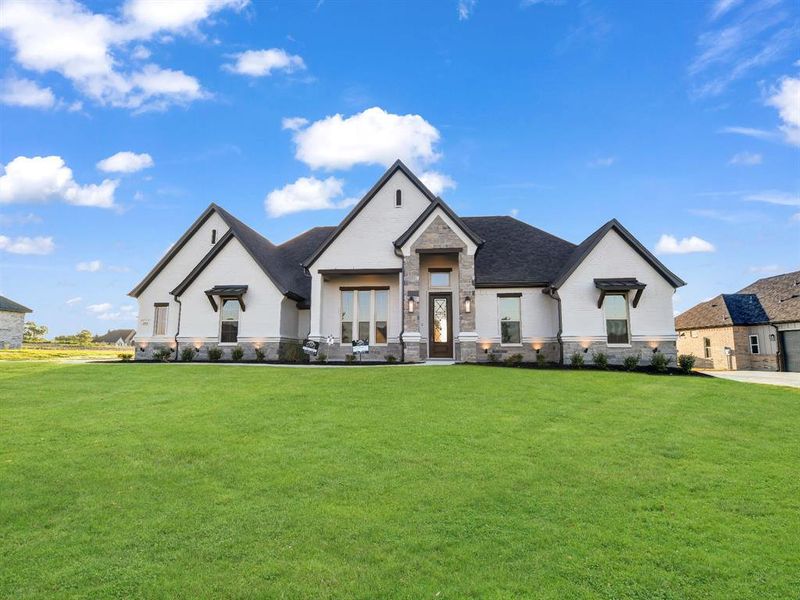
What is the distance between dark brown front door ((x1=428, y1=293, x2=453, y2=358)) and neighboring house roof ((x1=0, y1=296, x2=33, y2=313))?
162 ft

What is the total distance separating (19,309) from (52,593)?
192ft

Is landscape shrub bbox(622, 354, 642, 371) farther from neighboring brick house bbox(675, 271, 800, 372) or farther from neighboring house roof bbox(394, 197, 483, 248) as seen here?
neighboring brick house bbox(675, 271, 800, 372)

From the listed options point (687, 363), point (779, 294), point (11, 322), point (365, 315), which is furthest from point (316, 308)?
point (11, 322)

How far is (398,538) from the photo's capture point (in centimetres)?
498

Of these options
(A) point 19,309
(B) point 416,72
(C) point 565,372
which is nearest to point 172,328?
(B) point 416,72

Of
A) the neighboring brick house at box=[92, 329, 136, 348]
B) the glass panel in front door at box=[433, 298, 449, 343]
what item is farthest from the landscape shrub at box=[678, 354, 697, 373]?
the neighboring brick house at box=[92, 329, 136, 348]

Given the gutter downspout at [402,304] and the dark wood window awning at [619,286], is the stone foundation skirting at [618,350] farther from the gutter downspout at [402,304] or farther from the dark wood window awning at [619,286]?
the gutter downspout at [402,304]

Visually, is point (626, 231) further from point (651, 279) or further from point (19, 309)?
point (19, 309)

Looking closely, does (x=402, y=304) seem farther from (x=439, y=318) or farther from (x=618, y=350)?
(x=618, y=350)

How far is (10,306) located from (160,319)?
1460 inches

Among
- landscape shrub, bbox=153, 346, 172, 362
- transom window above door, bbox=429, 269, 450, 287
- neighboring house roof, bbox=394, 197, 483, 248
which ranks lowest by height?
landscape shrub, bbox=153, 346, 172, 362

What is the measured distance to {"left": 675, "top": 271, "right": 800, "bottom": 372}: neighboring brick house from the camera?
95.0 feet

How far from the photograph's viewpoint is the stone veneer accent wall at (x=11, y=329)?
4709cm

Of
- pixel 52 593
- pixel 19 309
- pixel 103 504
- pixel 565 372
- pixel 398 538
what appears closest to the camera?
pixel 52 593
